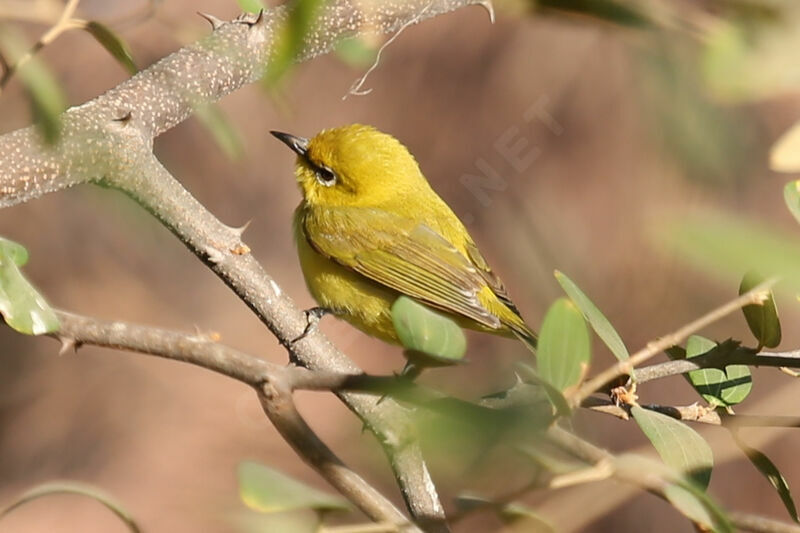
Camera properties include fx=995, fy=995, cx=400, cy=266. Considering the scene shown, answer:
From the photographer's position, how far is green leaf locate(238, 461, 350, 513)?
2.33 feet

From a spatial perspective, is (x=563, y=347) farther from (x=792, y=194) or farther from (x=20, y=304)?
(x=20, y=304)

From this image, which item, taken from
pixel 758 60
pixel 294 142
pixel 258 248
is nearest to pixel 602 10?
pixel 758 60

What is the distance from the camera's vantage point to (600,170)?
15.4 feet

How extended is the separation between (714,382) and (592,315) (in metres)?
0.56

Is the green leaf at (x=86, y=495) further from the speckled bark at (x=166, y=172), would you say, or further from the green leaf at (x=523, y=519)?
the speckled bark at (x=166, y=172)

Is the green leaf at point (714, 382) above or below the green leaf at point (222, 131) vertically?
below

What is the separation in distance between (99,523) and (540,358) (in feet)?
14.8

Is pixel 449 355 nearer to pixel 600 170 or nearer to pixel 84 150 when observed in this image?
pixel 84 150

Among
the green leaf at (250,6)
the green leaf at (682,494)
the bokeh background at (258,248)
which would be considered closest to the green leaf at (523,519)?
the green leaf at (682,494)

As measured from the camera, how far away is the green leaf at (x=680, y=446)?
3.67 feet

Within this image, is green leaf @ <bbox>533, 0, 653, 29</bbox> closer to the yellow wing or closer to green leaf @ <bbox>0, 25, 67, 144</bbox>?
green leaf @ <bbox>0, 25, 67, 144</bbox>

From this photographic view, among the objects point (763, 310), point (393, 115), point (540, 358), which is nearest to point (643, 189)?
point (393, 115)

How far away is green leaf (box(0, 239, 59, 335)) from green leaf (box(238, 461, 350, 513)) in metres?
0.63

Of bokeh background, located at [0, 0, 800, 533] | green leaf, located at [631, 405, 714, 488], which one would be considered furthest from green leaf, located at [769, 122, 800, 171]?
bokeh background, located at [0, 0, 800, 533]
